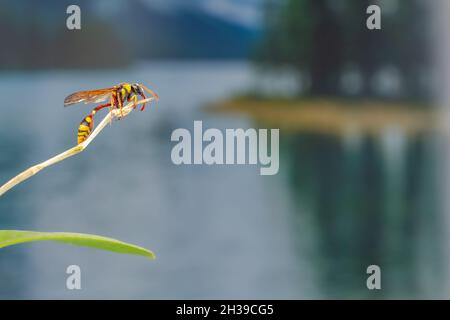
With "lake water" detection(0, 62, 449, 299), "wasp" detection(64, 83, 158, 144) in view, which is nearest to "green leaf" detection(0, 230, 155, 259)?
"wasp" detection(64, 83, 158, 144)

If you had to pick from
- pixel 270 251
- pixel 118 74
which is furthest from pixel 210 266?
pixel 118 74

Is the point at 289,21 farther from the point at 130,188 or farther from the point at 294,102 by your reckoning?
the point at 130,188

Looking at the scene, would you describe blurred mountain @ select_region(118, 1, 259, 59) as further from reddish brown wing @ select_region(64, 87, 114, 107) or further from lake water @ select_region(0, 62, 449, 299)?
reddish brown wing @ select_region(64, 87, 114, 107)

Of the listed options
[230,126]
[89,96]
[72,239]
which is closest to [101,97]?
[89,96]

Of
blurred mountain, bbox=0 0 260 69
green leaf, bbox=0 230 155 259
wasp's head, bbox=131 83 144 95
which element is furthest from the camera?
blurred mountain, bbox=0 0 260 69

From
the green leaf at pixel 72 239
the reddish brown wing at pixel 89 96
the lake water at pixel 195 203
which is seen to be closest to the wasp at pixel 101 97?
A: the reddish brown wing at pixel 89 96

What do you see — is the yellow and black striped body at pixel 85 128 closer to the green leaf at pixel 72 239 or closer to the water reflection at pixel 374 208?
the green leaf at pixel 72 239
